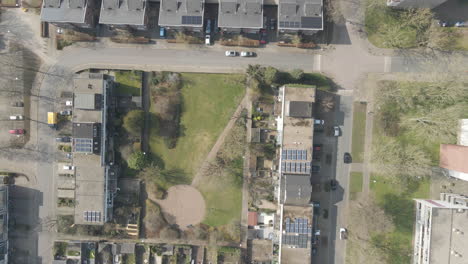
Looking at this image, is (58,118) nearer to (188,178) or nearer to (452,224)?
(188,178)

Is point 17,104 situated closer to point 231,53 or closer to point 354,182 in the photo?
point 231,53

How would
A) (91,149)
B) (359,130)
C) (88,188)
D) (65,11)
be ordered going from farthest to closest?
(359,130) → (88,188) → (91,149) → (65,11)

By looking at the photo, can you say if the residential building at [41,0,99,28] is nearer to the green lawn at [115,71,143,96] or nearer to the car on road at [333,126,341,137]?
the green lawn at [115,71,143,96]

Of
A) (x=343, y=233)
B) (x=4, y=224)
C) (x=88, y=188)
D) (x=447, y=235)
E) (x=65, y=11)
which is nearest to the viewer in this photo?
(x=447, y=235)

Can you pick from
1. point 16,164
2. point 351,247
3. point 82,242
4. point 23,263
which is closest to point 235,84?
point 351,247

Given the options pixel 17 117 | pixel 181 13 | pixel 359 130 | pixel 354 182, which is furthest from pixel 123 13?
pixel 354 182


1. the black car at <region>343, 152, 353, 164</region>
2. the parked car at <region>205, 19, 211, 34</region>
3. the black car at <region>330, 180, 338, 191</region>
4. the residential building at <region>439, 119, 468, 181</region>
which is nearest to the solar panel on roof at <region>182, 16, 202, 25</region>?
the parked car at <region>205, 19, 211, 34</region>
